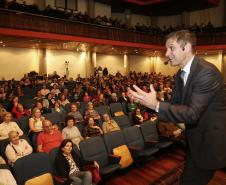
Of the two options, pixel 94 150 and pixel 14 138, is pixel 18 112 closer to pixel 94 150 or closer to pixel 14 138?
pixel 14 138

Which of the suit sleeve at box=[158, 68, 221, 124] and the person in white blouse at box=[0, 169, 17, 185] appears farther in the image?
the person in white blouse at box=[0, 169, 17, 185]

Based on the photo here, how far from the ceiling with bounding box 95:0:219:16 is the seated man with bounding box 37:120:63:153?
476 inches

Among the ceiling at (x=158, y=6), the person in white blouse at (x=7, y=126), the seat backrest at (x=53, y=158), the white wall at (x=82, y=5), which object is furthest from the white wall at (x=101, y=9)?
the seat backrest at (x=53, y=158)

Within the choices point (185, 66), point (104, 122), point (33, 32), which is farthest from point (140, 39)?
point (185, 66)

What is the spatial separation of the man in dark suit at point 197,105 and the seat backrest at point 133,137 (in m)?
2.87

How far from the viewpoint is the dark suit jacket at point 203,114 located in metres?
1.29

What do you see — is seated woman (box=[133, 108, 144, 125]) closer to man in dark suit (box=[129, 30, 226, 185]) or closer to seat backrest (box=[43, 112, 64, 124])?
seat backrest (box=[43, 112, 64, 124])

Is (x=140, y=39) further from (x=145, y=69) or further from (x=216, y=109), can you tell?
(x=216, y=109)

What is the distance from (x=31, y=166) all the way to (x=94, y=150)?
0.98 metres

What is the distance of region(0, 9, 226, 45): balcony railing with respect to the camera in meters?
9.01

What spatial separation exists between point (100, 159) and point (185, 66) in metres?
2.62

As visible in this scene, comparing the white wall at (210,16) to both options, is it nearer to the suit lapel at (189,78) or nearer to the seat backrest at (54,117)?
the seat backrest at (54,117)

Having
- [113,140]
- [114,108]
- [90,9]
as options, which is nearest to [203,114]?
[113,140]

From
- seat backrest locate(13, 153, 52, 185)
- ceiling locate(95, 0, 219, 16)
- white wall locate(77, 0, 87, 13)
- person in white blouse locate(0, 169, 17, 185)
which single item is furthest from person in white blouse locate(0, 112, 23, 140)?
white wall locate(77, 0, 87, 13)
